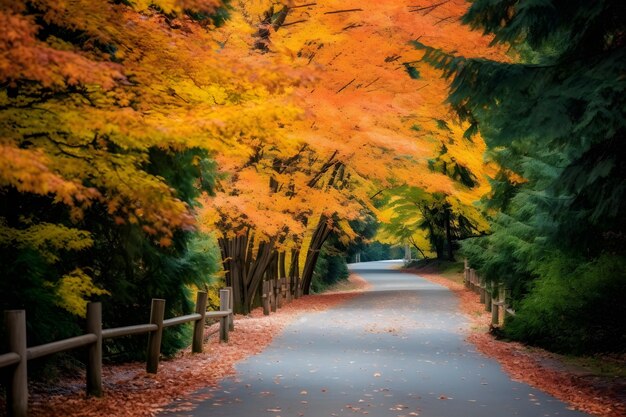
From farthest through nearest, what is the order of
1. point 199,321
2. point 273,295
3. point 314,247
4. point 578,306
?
1. point 314,247
2. point 273,295
3. point 199,321
4. point 578,306

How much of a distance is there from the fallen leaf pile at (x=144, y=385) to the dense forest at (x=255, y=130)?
804mm

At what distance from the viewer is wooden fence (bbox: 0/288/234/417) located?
7.64 metres

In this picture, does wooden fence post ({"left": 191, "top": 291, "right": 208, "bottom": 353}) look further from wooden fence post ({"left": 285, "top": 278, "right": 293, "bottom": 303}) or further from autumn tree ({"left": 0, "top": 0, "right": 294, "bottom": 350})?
wooden fence post ({"left": 285, "top": 278, "right": 293, "bottom": 303})

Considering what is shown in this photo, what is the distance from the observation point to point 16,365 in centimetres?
765

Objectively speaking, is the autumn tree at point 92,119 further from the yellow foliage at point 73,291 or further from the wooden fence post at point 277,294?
the wooden fence post at point 277,294

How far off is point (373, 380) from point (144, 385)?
10.4 feet

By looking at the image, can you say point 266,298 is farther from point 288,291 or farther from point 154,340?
point 154,340

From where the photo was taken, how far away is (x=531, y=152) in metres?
16.8

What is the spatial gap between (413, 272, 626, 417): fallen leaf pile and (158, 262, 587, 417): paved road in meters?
0.28

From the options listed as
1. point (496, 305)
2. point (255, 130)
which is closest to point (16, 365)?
point (255, 130)

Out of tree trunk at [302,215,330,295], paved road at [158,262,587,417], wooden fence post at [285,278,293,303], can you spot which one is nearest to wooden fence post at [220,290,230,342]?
paved road at [158,262,587,417]

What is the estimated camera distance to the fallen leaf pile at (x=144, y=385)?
877cm

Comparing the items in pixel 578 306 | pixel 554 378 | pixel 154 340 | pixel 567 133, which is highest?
pixel 567 133

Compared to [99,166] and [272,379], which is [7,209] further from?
[272,379]
